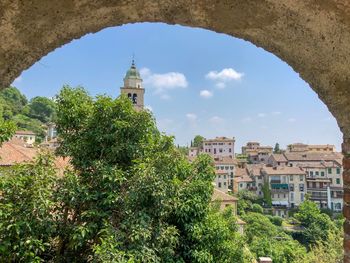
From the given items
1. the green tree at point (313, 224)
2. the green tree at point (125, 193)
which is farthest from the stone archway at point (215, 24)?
the green tree at point (313, 224)

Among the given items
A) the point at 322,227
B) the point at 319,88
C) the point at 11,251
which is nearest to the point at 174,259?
the point at 11,251

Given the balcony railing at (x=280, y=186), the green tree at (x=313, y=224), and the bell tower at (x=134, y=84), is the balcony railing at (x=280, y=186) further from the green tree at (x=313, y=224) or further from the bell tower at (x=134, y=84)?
the bell tower at (x=134, y=84)

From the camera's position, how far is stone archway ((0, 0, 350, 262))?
1585 millimetres

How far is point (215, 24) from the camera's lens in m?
1.86

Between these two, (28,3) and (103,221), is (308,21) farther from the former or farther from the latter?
(103,221)

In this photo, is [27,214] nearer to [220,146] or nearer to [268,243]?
[268,243]

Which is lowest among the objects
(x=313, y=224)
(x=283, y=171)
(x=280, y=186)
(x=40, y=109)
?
(x=313, y=224)

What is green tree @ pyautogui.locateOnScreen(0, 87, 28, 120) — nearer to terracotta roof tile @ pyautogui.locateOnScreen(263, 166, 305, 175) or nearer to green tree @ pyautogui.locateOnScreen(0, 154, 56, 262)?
terracotta roof tile @ pyautogui.locateOnScreen(263, 166, 305, 175)

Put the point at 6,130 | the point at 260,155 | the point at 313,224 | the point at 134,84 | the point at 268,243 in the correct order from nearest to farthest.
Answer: the point at 6,130 < the point at 268,243 < the point at 313,224 < the point at 134,84 < the point at 260,155

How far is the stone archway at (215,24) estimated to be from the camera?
1585 mm

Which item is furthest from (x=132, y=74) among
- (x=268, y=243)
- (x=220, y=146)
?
(x=220, y=146)

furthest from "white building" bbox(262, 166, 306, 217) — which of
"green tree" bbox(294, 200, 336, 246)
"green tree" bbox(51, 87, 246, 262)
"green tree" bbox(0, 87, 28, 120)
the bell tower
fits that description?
"green tree" bbox(0, 87, 28, 120)

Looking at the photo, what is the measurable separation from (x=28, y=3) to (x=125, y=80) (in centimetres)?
4630

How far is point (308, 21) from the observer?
1.73 m
